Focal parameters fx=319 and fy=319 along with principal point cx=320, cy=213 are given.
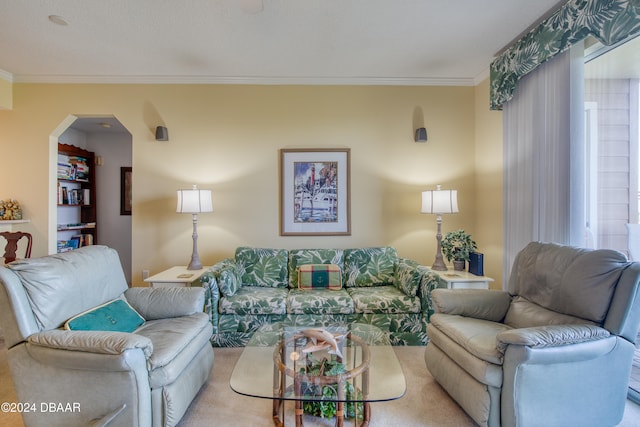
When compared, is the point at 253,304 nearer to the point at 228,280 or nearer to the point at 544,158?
the point at 228,280

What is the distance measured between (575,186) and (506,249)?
94 centimetres

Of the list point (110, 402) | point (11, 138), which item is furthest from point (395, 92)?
point (11, 138)

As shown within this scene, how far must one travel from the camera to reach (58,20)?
245cm

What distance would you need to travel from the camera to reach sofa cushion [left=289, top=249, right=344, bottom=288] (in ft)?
10.7

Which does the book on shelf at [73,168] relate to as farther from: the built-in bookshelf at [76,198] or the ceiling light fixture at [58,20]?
the ceiling light fixture at [58,20]

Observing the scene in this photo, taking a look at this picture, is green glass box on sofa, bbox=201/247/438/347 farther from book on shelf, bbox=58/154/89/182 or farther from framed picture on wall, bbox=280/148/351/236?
book on shelf, bbox=58/154/89/182

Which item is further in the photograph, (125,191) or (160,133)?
(125,191)

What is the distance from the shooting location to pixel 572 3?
7.09 feet

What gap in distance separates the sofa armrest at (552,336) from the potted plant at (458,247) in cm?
149

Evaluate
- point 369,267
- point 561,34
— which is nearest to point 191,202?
point 369,267

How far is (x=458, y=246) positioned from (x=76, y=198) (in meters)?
5.15

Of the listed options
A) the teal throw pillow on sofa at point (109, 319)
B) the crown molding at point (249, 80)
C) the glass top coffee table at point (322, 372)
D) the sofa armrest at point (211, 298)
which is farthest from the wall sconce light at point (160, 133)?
the glass top coffee table at point (322, 372)

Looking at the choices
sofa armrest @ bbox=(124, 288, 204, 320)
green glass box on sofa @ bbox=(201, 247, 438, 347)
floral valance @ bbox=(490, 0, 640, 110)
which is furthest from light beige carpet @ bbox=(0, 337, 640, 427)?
floral valance @ bbox=(490, 0, 640, 110)

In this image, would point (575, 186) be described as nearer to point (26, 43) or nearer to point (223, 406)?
point (223, 406)
